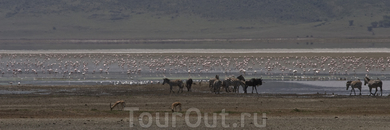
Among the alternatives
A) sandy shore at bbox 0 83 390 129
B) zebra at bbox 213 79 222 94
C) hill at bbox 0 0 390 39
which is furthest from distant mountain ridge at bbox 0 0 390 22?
sandy shore at bbox 0 83 390 129

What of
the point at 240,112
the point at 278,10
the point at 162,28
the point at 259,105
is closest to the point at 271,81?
the point at 259,105

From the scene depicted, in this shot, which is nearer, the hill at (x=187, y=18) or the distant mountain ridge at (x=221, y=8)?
the hill at (x=187, y=18)

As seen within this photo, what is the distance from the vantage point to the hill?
113 metres

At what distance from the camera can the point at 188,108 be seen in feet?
63.0

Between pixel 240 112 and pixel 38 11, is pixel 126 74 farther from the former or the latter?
pixel 38 11

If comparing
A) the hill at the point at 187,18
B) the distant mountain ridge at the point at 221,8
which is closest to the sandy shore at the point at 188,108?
the hill at the point at 187,18

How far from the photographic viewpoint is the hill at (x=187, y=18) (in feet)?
371

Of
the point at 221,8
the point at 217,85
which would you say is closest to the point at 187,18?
the point at 221,8

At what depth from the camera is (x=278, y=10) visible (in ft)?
427

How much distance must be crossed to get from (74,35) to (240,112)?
9921 cm

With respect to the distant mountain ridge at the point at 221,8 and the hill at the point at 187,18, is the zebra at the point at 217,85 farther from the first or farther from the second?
the distant mountain ridge at the point at 221,8

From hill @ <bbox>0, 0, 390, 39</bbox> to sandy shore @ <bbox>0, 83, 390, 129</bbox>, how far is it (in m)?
83.5

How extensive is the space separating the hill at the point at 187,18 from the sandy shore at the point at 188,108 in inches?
3287

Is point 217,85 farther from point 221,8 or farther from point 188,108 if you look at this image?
point 221,8
